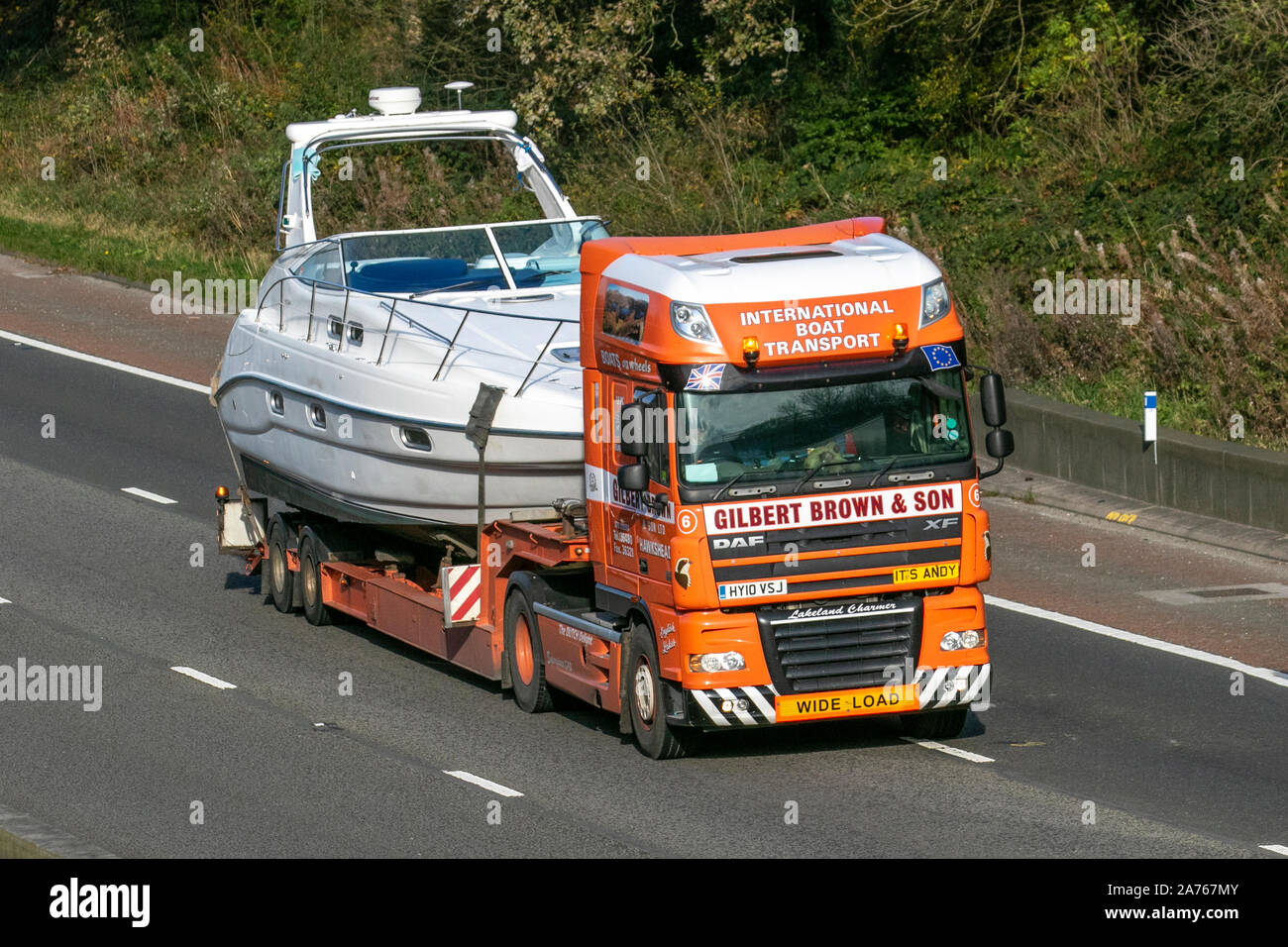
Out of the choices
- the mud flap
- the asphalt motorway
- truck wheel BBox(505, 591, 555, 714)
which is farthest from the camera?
truck wheel BBox(505, 591, 555, 714)

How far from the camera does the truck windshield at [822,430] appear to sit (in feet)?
39.7

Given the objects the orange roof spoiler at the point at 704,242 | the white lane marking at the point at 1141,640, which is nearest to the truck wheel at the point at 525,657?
the orange roof spoiler at the point at 704,242

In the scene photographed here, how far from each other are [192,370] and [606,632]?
1406 centimetres

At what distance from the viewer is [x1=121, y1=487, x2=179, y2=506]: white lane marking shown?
2027 centimetres

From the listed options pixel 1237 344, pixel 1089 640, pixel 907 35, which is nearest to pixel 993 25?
pixel 907 35

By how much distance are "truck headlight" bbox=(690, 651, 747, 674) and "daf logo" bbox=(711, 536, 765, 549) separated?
602 millimetres

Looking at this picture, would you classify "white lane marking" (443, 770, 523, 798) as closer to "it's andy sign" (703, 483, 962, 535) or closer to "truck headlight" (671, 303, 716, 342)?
"it's andy sign" (703, 483, 962, 535)

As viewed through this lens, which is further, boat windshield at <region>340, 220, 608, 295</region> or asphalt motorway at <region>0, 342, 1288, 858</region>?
boat windshield at <region>340, 220, 608, 295</region>

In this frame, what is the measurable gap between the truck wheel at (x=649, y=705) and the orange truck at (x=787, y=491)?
1cm

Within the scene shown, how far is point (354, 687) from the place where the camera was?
48.1 feet

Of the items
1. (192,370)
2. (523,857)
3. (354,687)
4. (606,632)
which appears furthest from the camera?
(192,370)

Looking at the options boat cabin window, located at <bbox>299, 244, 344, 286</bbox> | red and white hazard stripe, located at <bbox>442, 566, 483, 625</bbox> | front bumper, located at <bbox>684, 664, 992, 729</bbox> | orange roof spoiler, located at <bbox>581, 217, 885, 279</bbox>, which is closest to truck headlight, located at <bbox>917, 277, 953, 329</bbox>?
orange roof spoiler, located at <bbox>581, 217, 885, 279</bbox>

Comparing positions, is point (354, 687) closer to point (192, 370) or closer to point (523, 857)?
point (523, 857)

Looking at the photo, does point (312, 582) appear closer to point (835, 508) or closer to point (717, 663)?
point (717, 663)
